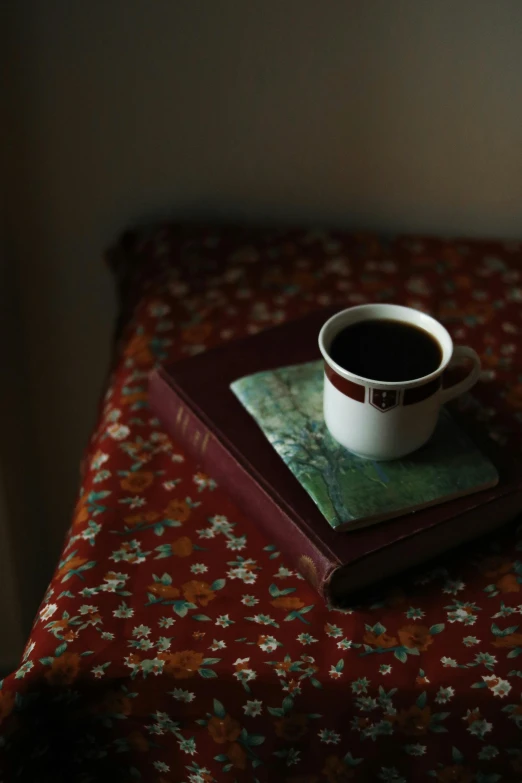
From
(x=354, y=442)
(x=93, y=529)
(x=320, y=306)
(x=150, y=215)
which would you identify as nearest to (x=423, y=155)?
(x=320, y=306)

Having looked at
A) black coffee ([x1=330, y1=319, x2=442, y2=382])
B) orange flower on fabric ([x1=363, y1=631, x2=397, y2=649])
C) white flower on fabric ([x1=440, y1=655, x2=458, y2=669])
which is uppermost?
black coffee ([x1=330, y1=319, x2=442, y2=382])

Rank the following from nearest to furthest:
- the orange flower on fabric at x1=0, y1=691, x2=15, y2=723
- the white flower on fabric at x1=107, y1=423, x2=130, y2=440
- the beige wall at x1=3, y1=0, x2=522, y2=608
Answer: the orange flower on fabric at x1=0, y1=691, x2=15, y2=723 < the white flower on fabric at x1=107, y1=423, x2=130, y2=440 < the beige wall at x1=3, y1=0, x2=522, y2=608

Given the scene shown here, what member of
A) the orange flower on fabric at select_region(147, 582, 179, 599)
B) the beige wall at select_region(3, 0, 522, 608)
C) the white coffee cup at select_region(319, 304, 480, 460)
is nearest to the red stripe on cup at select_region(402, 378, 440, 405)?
the white coffee cup at select_region(319, 304, 480, 460)

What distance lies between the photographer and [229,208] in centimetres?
113

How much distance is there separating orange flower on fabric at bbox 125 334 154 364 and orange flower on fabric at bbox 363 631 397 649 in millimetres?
406

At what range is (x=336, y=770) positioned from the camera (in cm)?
63

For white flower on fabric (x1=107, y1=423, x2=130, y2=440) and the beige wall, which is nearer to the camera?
white flower on fabric (x1=107, y1=423, x2=130, y2=440)

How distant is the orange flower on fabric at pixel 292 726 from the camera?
610 millimetres

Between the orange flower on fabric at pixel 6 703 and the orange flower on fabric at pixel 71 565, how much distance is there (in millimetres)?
111

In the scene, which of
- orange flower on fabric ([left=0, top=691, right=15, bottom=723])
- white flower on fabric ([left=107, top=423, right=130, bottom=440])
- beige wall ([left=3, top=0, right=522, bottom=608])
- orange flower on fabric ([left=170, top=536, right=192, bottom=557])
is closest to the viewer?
orange flower on fabric ([left=0, top=691, right=15, bottom=723])

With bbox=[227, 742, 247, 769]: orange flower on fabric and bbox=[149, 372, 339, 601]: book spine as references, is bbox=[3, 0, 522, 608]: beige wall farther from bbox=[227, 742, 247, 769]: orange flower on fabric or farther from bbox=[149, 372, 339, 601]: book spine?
bbox=[227, 742, 247, 769]: orange flower on fabric

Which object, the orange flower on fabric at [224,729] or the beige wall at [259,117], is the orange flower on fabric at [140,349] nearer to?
the beige wall at [259,117]

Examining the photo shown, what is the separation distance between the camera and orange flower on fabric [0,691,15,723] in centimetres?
60

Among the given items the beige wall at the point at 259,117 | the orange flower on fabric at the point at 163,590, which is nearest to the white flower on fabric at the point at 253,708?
the orange flower on fabric at the point at 163,590
